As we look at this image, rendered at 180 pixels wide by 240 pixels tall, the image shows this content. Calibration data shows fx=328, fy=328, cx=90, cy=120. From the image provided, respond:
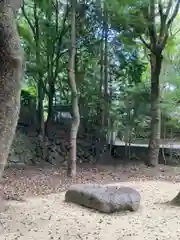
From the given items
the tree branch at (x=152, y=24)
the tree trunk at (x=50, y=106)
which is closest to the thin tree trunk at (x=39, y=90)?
the tree trunk at (x=50, y=106)

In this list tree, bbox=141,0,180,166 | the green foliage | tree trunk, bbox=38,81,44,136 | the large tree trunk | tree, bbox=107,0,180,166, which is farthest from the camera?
tree trunk, bbox=38,81,44,136

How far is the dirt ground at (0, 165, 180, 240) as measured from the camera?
327cm

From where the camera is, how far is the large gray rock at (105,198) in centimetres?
407

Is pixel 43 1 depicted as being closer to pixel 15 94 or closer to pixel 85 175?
pixel 85 175

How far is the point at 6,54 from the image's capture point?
8.29 feet

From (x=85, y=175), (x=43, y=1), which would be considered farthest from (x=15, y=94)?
(x=43, y=1)

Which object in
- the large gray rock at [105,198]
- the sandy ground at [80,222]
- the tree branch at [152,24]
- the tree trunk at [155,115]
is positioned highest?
the tree branch at [152,24]

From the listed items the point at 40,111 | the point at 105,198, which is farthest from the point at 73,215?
the point at 40,111

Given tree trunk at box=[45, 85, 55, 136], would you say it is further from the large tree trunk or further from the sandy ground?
the large tree trunk

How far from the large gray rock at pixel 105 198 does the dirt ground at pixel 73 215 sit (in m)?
0.09

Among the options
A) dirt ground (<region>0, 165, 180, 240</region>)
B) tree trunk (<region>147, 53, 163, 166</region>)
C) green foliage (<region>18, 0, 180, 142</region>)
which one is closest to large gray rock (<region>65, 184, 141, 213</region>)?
dirt ground (<region>0, 165, 180, 240</region>)

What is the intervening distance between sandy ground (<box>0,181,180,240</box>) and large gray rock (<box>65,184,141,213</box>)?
9 centimetres

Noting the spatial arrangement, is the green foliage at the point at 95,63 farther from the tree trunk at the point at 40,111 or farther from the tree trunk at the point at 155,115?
the tree trunk at the point at 155,115

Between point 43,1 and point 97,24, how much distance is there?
6.41ft
